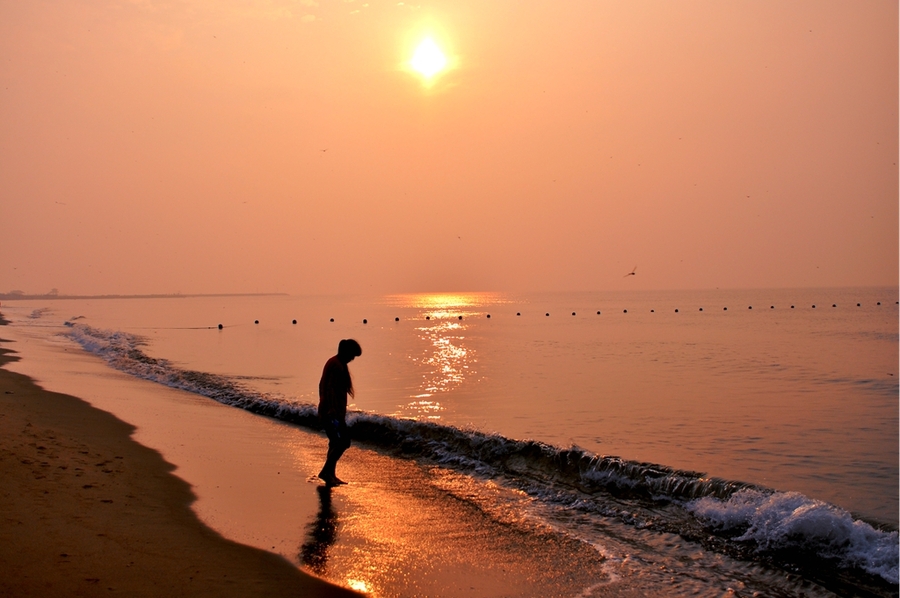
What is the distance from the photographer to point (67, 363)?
1096 inches

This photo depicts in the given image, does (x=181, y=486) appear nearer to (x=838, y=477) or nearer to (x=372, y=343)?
(x=838, y=477)

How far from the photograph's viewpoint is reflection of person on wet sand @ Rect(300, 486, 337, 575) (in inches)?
263

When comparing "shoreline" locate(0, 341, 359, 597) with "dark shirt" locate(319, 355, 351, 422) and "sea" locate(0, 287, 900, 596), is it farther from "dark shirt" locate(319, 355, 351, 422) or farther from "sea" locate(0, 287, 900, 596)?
"dark shirt" locate(319, 355, 351, 422)

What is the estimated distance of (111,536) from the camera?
689 centimetres

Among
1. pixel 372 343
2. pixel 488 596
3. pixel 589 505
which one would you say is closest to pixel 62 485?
pixel 488 596

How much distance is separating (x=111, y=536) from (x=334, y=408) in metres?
3.56

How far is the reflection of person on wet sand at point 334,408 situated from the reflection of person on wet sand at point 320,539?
2.77 ft

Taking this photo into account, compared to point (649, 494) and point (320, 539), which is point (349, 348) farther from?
point (649, 494)

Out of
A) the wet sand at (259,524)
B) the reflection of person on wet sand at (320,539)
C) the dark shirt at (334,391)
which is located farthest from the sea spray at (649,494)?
the reflection of person on wet sand at (320,539)

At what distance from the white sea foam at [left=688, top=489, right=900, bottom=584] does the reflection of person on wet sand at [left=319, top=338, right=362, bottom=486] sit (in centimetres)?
485

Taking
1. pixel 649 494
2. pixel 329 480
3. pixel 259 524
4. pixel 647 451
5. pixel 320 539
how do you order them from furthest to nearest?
pixel 647 451 < pixel 649 494 < pixel 329 480 < pixel 259 524 < pixel 320 539

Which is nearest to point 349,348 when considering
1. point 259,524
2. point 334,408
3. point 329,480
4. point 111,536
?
point 334,408

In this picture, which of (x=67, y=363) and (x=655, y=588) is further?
(x=67, y=363)

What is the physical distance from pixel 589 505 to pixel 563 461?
226 cm
